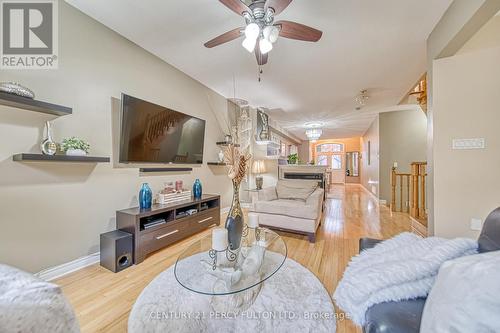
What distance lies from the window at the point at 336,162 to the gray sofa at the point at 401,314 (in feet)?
37.4

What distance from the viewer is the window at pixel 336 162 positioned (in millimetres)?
11607

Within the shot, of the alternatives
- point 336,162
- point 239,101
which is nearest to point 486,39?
point 239,101

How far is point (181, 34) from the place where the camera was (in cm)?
234

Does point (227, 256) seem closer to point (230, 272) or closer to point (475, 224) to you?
point (230, 272)

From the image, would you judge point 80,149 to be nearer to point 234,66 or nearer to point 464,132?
point 234,66

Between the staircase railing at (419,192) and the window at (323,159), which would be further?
the window at (323,159)

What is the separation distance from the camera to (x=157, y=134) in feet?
8.97

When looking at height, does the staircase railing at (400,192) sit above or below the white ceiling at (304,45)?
below

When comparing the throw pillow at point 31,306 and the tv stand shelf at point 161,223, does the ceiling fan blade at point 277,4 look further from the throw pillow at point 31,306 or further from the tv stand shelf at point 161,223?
the tv stand shelf at point 161,223

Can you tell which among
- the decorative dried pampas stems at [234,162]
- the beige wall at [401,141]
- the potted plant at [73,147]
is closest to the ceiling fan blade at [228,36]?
the decorative dried pampas stems at [234,162]

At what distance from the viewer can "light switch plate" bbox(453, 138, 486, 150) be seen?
6.75ft

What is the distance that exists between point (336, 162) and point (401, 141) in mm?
6611

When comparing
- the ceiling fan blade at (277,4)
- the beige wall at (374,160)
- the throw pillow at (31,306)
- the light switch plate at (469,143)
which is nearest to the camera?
the throw pillow at (31,306)

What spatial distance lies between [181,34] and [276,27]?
1.30 m
